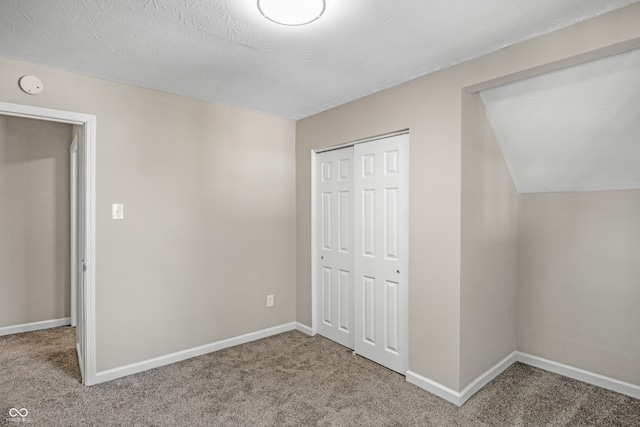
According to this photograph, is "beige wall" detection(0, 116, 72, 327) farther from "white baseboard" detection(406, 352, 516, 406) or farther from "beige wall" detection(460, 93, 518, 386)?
"beige wall" detection(460, 93, 518, 386)

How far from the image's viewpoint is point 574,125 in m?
2.37

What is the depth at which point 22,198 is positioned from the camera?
12.4 feet

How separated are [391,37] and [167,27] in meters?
1.28

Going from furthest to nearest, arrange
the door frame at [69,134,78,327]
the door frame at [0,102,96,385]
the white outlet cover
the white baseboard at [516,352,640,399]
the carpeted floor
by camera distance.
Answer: the door frame at [69,134,78,327], the door frame at [0,102,96,385], the white baseboard at [516,352,640,399], the white outlet cover, the carpeted floor

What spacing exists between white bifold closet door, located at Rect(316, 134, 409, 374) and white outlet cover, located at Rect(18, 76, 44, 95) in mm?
2357

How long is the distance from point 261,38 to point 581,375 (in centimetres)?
343

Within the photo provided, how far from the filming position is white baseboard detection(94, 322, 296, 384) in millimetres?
2749

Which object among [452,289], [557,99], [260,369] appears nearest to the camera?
[557,99]

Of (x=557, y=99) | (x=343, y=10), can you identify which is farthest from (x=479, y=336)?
(x=343, y=10)

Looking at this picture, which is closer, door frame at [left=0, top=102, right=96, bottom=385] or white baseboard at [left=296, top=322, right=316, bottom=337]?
door frame at [left=0, top=102, right=96, bottom=385]

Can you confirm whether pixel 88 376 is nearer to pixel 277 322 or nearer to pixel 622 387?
pixel 277 322

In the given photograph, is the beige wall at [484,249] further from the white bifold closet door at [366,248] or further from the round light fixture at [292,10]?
the round light fixture at [292,10]

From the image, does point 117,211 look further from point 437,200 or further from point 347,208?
point 437,200

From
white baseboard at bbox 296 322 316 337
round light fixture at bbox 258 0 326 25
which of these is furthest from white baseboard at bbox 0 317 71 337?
round light fixture at bbox 258 0 326 25
